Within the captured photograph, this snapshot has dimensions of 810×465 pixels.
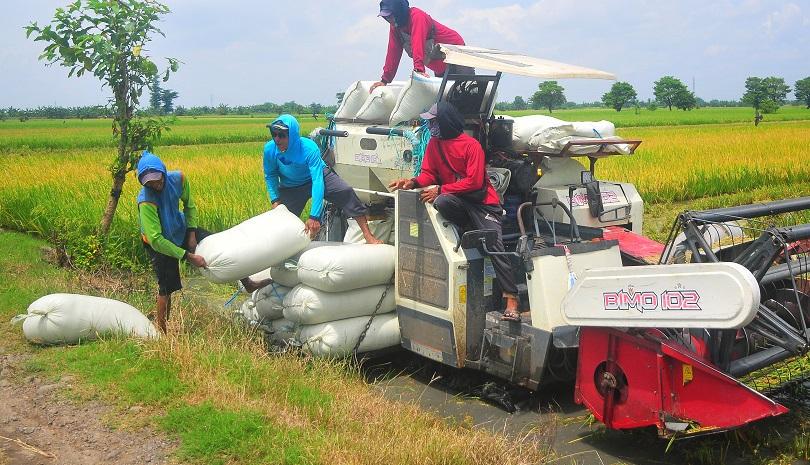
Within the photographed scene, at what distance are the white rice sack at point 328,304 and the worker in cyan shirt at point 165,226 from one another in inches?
31.5

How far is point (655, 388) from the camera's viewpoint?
4723 millimetres

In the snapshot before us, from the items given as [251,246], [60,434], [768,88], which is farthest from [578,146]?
[768,88]

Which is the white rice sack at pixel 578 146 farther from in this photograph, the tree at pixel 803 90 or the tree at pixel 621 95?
the tree at pixel 803 90

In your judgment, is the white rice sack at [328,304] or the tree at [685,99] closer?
the white rice sack at [328,304]

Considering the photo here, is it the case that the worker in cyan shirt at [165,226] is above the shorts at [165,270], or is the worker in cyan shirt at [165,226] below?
above

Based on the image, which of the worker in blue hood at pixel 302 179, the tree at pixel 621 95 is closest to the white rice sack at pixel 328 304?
the worker in blue hood at pixel 302 179

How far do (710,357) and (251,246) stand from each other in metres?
3.45

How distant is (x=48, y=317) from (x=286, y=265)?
6.10 ft

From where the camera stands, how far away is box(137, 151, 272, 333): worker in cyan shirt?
6.23m

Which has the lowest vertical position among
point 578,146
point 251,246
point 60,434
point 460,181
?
point 60,434

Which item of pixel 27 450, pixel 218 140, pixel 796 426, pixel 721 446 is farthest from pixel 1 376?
pixel 218 140

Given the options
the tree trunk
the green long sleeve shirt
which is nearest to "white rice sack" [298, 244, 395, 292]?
the green long sleeve shirt

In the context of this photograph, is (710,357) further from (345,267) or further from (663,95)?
(663,95)

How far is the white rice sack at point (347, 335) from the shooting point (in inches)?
252
